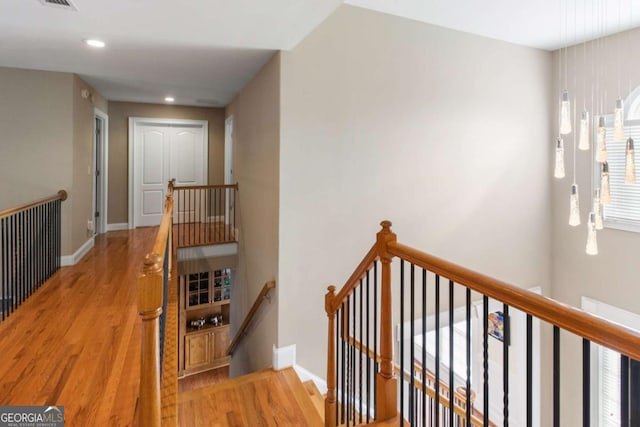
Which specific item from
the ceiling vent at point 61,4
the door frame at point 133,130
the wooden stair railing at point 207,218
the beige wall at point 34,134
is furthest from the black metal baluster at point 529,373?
the door frame at point 133,130

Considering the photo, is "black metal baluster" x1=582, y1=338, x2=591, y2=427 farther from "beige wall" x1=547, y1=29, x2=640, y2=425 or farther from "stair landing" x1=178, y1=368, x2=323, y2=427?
"beige wall" x1=547, y1=29, x2=640, y2=425

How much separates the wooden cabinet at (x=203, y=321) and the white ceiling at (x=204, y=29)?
401cm

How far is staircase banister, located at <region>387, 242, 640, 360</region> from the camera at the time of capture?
873mm

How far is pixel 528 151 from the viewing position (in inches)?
195

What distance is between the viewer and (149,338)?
1191 mm

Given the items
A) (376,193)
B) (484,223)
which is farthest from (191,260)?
(484,223)

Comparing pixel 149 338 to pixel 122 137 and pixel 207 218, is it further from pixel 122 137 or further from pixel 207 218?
pixel 122 137

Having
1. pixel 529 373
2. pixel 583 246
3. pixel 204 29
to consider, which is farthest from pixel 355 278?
pixel 583 246

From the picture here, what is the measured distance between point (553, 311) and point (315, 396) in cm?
283

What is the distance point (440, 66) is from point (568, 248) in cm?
316

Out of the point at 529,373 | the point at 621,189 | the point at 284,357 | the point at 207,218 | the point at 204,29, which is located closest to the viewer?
the point at 529,373

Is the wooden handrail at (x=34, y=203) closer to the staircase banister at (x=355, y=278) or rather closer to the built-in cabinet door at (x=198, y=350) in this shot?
the staircase banister at (x=355, y=278)

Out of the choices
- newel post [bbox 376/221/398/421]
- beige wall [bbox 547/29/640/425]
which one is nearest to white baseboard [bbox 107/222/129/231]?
newel post [bbox 376/221/398/421]

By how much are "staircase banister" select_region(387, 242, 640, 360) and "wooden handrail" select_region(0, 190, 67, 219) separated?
3554 mm
